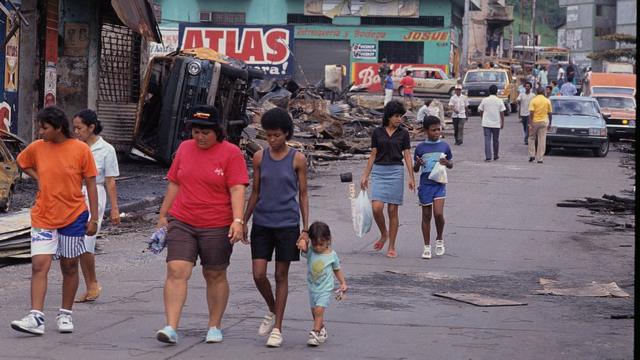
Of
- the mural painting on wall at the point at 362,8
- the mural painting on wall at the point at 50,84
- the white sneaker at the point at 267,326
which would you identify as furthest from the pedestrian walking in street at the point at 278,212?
the mural painting on wall at the point at 362,8

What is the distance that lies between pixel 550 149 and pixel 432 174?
20.1 metres

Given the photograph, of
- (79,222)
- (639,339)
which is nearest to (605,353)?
(639,339)

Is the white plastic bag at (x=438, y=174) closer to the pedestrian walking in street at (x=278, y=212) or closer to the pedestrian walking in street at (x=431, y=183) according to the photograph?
the pedestrian walking in street at (x=431, y=183)

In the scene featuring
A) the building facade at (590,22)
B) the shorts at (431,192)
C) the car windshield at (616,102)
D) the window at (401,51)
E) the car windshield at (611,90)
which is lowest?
the shorts at (431,192)

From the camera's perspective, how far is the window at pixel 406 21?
60750mm

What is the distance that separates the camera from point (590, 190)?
70.6 ft

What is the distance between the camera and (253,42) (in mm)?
34375

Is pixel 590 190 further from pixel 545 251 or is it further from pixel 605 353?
pixel 605 353

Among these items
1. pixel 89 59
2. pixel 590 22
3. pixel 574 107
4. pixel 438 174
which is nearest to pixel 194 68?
pixel 89 59

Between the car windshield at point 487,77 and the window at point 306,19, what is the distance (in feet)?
42.6

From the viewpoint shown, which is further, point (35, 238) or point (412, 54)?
point (412, 54)

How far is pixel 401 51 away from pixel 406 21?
1630 millimetres

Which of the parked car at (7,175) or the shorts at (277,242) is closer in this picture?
the shorts at (277,242)

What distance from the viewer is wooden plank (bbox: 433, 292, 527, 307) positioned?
32.2ft
